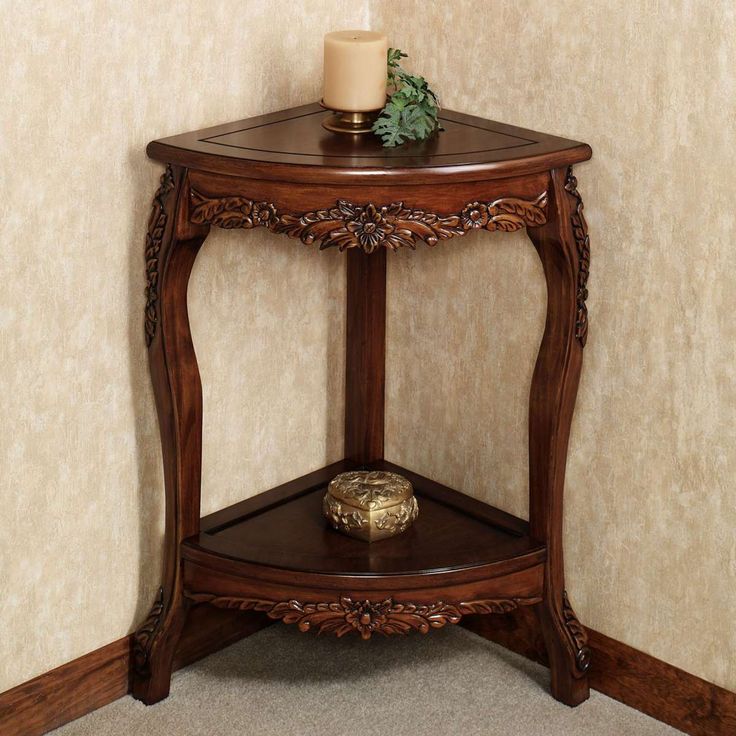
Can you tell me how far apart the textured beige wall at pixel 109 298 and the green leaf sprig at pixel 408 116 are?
0.35 m

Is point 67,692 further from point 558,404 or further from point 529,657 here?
point 558,404

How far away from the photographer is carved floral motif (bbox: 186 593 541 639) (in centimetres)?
224

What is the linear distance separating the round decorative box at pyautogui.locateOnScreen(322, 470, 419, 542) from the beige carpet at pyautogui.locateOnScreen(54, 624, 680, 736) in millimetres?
336

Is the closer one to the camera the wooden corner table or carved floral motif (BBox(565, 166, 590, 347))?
the wooden corner table

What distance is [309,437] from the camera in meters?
2.69

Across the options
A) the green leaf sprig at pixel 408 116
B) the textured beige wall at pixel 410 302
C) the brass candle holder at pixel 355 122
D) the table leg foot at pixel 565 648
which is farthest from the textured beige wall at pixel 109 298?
the table leg foot at pixel 565 648

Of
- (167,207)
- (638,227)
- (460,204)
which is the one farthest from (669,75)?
(167,207)

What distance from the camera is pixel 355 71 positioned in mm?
2125

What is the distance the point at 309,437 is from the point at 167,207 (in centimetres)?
73

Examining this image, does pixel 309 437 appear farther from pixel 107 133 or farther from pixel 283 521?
pixel 107 133

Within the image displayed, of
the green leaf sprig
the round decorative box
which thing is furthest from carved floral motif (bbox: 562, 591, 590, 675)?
the green leaf sprig

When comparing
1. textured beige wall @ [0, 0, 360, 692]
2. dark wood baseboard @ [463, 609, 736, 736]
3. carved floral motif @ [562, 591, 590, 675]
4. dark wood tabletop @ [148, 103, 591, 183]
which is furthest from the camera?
carved floral motif @ [562, 591, 590, 675]

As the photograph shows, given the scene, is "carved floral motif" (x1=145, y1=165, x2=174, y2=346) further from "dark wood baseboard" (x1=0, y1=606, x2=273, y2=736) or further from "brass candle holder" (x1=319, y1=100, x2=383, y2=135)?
"dark wood baseboard" (x1=0, y1=606, x2=273, y2=736)

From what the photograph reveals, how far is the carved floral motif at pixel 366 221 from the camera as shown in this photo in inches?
78.4
